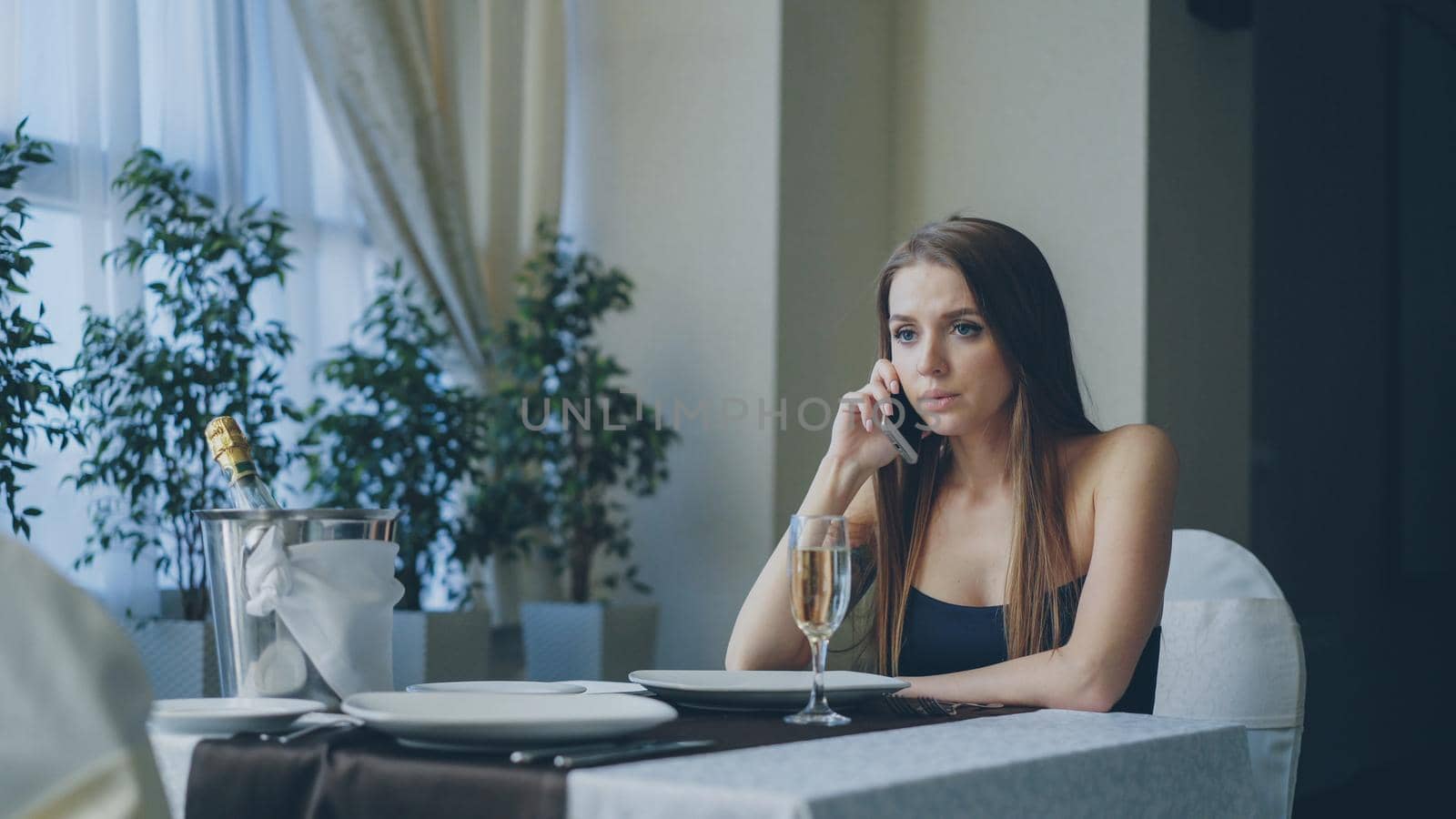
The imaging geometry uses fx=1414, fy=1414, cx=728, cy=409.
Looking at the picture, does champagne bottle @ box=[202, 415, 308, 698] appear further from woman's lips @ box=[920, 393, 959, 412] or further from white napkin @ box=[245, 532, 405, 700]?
woman's lips @ box=[920, 393, 959, 412]

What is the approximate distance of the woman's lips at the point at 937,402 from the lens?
1863 millimetres

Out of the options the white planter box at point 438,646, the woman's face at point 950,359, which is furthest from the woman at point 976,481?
the white planter box at point 438,646

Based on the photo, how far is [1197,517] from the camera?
4.05 m

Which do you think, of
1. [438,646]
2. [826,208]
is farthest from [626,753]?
[826,208]

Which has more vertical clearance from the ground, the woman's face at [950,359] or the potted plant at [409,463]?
the woman's face at [950,359]

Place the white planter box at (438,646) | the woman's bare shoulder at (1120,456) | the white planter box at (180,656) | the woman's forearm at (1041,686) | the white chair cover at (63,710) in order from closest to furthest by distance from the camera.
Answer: the white chair cover at (63,710), the woman's forearm at (1041,686), the woman's bare shoulder at (1120,456), the white planter box at (180,656), the white planter box at (438,646)

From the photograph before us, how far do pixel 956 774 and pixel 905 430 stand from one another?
1101mm

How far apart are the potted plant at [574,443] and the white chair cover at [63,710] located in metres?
2.79

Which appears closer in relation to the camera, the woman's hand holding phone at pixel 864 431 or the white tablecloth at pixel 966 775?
the white tablecloth at pixel 966 775

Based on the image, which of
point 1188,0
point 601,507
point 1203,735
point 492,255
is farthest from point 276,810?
point 1188,0

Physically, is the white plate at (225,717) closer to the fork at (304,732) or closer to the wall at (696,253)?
the fork at (304,732)

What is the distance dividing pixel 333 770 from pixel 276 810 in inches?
2.3

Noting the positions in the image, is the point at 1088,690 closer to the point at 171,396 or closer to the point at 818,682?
the point at 818,682

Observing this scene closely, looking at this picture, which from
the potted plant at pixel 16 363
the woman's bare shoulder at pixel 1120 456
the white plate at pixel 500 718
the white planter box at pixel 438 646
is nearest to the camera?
the white plate at pixel 500 718
